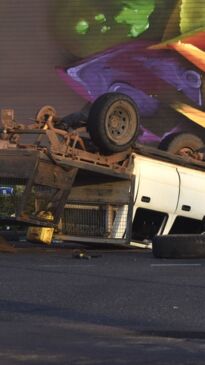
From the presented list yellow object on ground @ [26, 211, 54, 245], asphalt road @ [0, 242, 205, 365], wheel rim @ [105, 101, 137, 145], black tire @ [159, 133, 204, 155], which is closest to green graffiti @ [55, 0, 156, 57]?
black tire @ [159, 133, 204, 155]

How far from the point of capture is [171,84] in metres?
25.0

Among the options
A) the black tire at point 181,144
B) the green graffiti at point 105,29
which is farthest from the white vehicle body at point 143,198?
the green graffiti at point 105,29

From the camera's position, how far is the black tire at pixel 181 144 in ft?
47.5

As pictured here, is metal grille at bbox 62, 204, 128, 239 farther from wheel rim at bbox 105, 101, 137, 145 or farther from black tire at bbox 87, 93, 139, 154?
wheel rim at bbox 105, 101, 137, 145

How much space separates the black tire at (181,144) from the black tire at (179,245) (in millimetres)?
2714

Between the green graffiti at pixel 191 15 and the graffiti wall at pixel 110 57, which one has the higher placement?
the green graffiti at pixel 191 15

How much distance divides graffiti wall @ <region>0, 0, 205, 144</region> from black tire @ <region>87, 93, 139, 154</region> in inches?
489

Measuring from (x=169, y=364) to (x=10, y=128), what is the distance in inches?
289

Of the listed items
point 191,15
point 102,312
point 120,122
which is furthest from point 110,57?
point 102,312

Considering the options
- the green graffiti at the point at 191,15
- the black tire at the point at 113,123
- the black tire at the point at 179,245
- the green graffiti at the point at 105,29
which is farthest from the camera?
the green graffiti at the point at 105,29

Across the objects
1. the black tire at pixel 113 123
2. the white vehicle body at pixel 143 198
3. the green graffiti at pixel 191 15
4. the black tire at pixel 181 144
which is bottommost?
the white vehicle body at pixel 143 198

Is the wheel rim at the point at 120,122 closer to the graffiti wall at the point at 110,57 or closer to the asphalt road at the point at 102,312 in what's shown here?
the asphalt road at the point at 102,312

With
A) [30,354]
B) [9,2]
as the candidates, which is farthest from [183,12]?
[30,354]

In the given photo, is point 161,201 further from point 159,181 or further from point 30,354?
point 30,354
